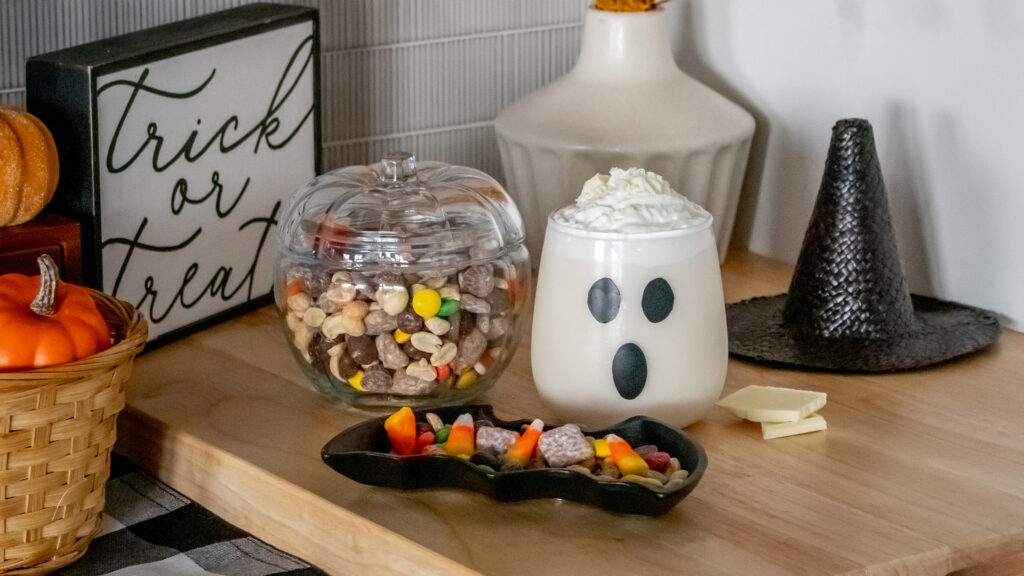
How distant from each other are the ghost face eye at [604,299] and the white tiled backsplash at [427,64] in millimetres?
498

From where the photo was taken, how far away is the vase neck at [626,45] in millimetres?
1164

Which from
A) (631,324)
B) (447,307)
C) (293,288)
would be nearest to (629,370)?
(631,324)

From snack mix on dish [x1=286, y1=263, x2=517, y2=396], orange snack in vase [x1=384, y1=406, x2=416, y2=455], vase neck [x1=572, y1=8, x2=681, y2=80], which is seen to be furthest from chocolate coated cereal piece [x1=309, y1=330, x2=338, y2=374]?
vase neck [x1=572, y1=8, x2=681, y2=80]

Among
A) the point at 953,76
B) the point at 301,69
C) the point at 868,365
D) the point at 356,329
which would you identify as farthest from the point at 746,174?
the point at 356,329

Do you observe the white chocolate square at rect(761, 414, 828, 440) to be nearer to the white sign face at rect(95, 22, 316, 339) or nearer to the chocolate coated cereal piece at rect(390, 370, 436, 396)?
the chocolate coated cereal piece at rect(390, 370, 436, 396)

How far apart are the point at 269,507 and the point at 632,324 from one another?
26cm

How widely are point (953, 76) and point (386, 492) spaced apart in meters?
0.66

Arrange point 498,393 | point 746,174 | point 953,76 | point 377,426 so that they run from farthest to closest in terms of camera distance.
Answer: point 746,174
point 953,76
point 498,393
point 377,426

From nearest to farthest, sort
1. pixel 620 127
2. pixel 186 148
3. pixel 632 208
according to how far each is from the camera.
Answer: pixel 632 208 < pixel 186 148 < pixel 620 127

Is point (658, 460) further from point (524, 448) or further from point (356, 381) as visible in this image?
point (356, 381)

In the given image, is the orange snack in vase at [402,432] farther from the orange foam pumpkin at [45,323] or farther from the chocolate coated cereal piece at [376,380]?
the orange foam pumpkin at [45,323]

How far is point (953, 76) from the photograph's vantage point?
109cm

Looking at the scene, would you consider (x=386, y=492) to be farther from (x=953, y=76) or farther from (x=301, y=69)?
(x=953, y=76)

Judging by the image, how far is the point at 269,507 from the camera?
0.78 m
